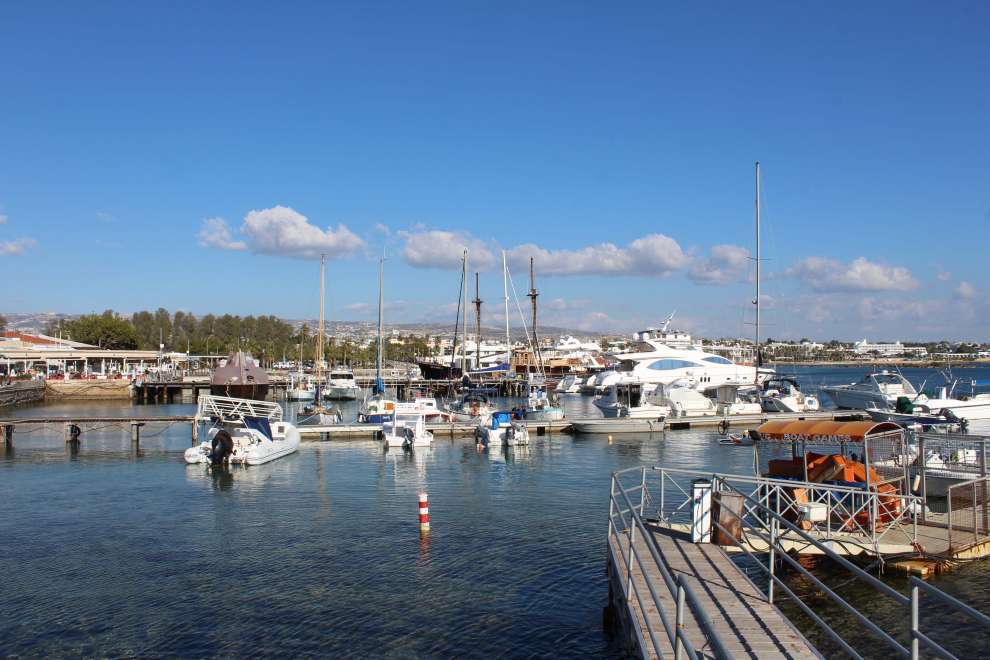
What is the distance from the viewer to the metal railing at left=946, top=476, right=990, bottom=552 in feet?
55.6

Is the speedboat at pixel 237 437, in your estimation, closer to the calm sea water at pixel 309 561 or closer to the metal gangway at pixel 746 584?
the calm sea water at pixel 309 561

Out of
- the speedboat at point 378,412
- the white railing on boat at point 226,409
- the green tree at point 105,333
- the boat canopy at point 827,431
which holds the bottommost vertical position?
the speedboat at point 378,412

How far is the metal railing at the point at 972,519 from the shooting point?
667 inches

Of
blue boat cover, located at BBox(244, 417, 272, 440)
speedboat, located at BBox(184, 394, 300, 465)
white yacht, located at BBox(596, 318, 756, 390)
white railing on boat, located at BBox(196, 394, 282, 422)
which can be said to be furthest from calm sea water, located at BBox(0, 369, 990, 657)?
white yacht, located at BBox(596, 318, 756, 390)

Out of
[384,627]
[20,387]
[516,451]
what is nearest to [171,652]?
[384,627]

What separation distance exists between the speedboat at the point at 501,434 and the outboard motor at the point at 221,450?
45.3 ft

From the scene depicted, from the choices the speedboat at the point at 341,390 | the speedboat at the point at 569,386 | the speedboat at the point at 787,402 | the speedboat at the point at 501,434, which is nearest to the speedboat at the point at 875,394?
the speedboat at the point at 787,402

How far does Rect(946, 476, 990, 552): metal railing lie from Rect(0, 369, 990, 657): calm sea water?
78cm

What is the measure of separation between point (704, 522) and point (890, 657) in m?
3.88

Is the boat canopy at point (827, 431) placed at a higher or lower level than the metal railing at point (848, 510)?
higher

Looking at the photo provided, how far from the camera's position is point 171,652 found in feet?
46.4

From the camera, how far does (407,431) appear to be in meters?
43.6

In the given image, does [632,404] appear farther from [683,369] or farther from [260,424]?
[260,424]

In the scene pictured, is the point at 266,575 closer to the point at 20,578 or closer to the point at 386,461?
the point at 20,578
